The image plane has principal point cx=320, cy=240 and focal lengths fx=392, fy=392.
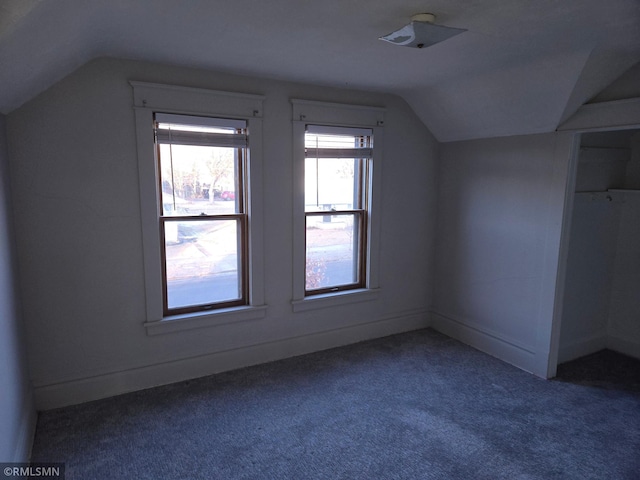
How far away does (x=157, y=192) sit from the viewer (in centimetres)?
298

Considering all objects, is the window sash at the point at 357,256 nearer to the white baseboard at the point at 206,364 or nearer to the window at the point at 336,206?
the window at the point at 336,206

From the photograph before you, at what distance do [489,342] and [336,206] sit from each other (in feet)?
6.50

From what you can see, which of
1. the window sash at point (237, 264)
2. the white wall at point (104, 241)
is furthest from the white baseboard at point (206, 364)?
the window sash at point (237, 264)

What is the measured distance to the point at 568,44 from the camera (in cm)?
235

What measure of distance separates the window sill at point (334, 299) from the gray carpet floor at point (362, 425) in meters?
0.51

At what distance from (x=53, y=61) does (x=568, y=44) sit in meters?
2.94

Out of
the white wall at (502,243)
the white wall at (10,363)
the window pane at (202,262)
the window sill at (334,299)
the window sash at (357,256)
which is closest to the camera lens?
the white wall at (10,363)

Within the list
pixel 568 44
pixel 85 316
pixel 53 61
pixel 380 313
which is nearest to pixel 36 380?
pixel 85 316

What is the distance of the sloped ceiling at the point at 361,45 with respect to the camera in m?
1.82

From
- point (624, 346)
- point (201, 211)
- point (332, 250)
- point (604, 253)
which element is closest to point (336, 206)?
point (332, 250)

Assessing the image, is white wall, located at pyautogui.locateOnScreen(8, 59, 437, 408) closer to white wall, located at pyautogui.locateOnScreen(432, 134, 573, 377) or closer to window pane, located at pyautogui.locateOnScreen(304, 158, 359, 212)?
window pane, located at pyautogui.locateOnScreen(304, 158, 359, 212)

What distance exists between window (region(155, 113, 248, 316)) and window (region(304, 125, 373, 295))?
64 cm

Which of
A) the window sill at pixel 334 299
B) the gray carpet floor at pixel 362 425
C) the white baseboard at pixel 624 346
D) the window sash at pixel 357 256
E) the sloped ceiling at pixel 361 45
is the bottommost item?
the gray carpet floor at pixel 362 425

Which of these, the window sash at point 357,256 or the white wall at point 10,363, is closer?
the white wall at point 10,363
